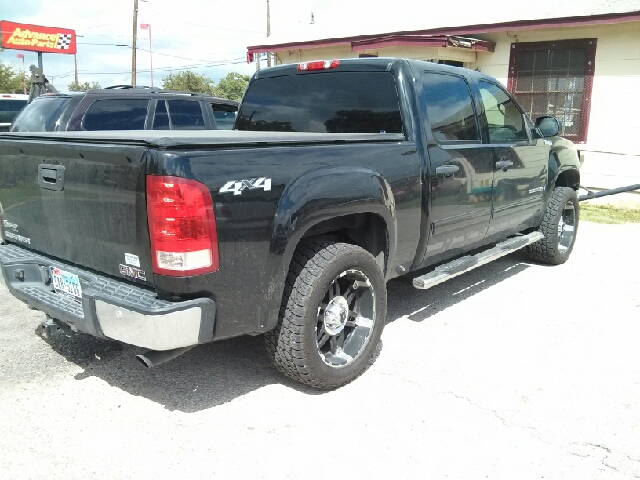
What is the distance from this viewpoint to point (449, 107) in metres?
4.59

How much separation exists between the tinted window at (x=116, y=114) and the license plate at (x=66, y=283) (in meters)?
4.12

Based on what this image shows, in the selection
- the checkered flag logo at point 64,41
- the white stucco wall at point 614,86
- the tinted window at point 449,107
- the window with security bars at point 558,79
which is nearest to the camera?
the tinted window at point 449,107

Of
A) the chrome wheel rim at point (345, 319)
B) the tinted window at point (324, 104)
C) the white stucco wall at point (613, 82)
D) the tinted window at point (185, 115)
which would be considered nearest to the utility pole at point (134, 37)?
the white stucco wall at point (613, 82)

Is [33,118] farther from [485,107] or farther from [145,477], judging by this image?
[145,477]

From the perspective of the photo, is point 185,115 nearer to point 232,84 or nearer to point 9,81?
point 9,81

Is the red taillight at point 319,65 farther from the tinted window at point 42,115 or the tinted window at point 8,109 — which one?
the tinted window at point 8,109

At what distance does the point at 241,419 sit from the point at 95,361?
128cm

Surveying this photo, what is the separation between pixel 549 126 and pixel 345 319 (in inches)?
136

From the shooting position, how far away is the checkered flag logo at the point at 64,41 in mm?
26391

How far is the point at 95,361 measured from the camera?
3953 millimetres

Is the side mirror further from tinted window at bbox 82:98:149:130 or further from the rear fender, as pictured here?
tinted window at bbox 82:98:149:130

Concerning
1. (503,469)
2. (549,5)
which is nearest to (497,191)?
(503,469)

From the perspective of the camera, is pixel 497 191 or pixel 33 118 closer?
pixel 497 191

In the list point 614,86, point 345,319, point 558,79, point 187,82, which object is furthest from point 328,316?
point 187,82
